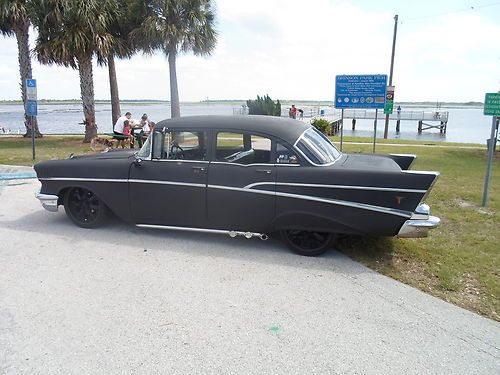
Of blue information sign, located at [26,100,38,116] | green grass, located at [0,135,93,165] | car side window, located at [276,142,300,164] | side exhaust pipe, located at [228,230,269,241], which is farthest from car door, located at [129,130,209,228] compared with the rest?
blue information sign, located at [26,100,38,116]

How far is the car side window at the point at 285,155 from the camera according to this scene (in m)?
4.46

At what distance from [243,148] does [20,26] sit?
58.2 feet

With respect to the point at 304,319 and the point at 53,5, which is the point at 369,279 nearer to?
the point at 304,319

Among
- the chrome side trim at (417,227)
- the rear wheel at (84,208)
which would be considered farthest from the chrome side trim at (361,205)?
the rear wheel at (84,208)

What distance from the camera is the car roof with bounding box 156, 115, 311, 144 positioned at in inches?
181

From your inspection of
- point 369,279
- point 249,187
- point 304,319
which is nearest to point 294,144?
point 249,187

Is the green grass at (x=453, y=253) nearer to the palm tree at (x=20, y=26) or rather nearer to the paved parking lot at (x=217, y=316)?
the paved parking lot at (x=217, y=316)

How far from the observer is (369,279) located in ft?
Result: 13.2

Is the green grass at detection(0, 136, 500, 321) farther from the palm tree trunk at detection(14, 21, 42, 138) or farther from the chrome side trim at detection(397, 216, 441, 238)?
the palm tree trunk at detection(14, 21, 42, 138)

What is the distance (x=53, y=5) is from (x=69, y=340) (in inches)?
671

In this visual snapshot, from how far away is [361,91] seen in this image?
34.0 feet

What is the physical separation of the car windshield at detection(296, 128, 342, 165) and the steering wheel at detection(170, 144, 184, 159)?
1.48 metres

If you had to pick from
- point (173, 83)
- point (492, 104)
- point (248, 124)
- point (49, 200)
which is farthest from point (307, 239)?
point (173, 83)

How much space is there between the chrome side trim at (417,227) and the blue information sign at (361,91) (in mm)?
6620
